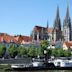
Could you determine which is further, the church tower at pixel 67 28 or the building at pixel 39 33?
the church tower at pixel 67 28

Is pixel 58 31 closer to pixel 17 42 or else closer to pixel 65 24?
pixel 65 24

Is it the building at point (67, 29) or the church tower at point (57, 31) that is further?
the church tower at point (57, 31)

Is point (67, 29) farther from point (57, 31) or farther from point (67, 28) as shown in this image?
point (57, 31)

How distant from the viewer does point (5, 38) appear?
295 feet

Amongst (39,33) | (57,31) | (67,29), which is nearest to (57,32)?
(57,31)

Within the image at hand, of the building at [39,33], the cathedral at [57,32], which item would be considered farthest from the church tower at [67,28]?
the building at [39,33]

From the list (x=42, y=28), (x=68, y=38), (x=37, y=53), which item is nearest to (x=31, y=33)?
(x=42, y=28)

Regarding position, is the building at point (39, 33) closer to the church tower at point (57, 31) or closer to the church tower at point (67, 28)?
the church tower at point (57, 31)

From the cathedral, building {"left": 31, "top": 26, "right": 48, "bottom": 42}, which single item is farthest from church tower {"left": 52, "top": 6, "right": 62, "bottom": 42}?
building {"left": 31, "top": 26, "right": 48, "bottom": 42}

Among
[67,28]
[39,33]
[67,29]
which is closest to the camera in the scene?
[39,33]

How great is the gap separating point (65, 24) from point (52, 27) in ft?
17.6

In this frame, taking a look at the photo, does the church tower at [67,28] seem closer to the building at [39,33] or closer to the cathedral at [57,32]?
the cathedral at [57,32]

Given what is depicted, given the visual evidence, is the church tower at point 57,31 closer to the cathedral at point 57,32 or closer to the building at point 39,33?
the cathedral at point 57,32

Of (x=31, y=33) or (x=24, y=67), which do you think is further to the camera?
(x=31, y=33)
